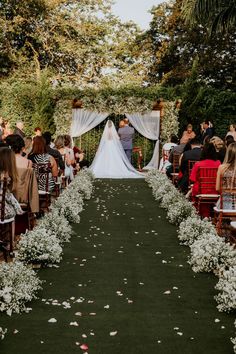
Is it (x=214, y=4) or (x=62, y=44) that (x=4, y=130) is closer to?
(x=214, y=4)

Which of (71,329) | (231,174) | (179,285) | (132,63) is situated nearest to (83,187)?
(231,174)

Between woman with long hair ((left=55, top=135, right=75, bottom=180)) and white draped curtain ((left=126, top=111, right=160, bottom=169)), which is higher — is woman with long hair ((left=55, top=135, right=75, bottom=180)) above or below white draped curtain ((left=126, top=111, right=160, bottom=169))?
below

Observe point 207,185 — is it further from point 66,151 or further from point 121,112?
point 121,112

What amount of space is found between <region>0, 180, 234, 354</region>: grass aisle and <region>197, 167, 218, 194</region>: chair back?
101 cm

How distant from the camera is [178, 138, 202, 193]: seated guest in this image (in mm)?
11375

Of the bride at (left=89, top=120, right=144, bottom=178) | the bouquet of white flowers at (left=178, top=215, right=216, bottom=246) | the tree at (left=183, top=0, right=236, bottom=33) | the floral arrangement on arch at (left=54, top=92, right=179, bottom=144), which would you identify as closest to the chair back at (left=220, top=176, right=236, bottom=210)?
the bouquet of white flowers at (left=178, top=215, right=216, bottom=246)

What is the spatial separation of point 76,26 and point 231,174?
86.6ft

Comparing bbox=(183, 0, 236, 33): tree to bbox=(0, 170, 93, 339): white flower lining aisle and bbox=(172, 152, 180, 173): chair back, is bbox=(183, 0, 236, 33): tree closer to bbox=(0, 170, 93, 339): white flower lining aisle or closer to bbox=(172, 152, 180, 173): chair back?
bbox=(172, 152, 180, 173): chair back

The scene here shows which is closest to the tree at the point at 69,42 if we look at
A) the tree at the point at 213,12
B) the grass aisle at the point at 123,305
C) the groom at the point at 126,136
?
the groom at the point at 126,136

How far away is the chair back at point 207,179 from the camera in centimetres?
945

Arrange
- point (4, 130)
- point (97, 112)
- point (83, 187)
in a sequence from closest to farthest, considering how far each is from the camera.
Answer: point (83, 187) < point (4, 130) < point (97, 112)

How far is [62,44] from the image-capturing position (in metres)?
32.4

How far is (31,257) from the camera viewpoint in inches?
267

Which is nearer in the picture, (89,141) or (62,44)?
(89,141)
